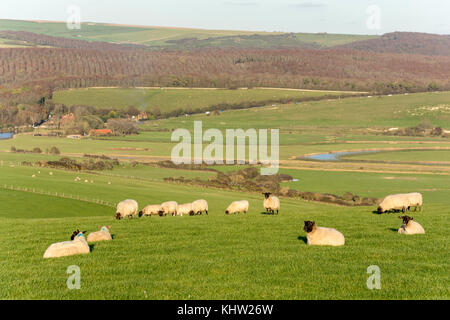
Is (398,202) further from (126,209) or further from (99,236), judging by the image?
(99,236)

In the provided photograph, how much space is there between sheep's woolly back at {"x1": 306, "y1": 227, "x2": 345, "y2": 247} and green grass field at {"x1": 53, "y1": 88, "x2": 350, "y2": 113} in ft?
481

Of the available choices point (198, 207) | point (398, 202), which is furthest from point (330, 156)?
point (398, 202)

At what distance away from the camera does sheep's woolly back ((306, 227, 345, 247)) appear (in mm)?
16500

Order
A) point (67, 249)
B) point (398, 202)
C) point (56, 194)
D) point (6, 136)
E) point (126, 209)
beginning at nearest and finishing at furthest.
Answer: point (67, 249) → point (398, 202) → point (126, 209) → point (56, 194) → point (6, 136)

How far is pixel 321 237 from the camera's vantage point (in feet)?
54.6

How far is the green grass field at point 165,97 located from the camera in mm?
165000

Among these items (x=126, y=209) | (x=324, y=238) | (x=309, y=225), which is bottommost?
(x=126, y=209)

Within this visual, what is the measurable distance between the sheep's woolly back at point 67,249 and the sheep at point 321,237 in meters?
6.55

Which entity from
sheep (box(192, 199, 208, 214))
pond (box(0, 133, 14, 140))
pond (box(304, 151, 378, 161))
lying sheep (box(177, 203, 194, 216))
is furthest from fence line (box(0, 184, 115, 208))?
pond (box(0, 133, 14, 140))

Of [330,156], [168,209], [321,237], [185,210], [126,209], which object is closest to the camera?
[321,237]

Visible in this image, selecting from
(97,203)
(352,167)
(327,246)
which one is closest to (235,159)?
(352,167)

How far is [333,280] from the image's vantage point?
12.5 m

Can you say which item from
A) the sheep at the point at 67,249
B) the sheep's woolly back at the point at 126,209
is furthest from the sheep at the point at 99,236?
the sheep's woolly back at the point at 126,209

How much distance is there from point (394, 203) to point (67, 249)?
15.1 m
